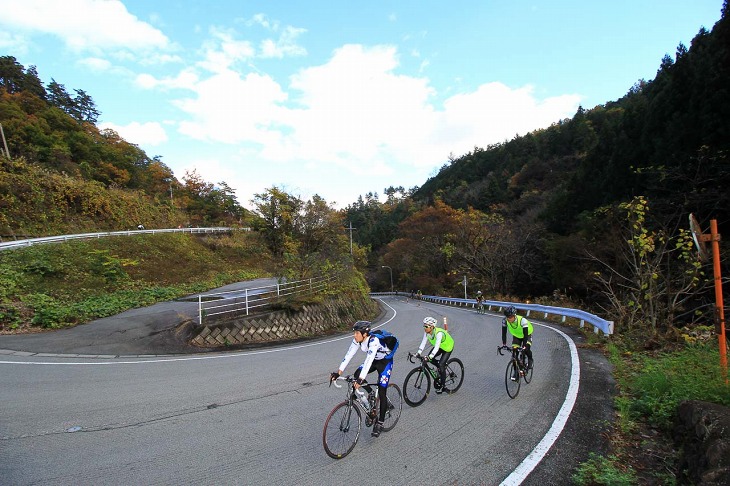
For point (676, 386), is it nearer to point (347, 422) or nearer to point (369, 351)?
point (369, 351)

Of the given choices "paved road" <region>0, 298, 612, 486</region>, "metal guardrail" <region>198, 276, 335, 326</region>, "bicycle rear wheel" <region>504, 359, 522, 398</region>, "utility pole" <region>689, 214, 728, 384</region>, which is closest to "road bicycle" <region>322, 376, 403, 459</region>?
"paved road" <region>0, 298, 612, 486</region>

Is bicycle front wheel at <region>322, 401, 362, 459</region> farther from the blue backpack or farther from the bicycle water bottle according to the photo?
the blue backpack

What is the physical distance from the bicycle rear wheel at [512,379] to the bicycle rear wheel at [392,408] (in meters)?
2.06

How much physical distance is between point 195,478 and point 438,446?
271cm

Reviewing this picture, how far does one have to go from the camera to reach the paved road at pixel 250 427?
369 centimetres

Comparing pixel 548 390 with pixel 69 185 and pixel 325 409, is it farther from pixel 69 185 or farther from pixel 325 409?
pixel 69 185

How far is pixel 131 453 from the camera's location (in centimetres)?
404

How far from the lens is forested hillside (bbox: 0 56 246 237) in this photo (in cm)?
2212

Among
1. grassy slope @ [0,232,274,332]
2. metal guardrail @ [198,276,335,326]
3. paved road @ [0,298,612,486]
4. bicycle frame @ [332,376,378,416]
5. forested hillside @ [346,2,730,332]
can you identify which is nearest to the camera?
paved road @ [0,298,612,486]

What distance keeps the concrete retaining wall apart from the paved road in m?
2.76

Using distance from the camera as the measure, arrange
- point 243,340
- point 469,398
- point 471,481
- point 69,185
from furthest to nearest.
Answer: point 69,185, point 243,340, point 469,398, point 471,481

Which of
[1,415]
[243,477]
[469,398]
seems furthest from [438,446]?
[1,415]

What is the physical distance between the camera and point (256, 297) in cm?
1528

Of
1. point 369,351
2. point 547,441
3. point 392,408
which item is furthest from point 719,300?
point 369,351
